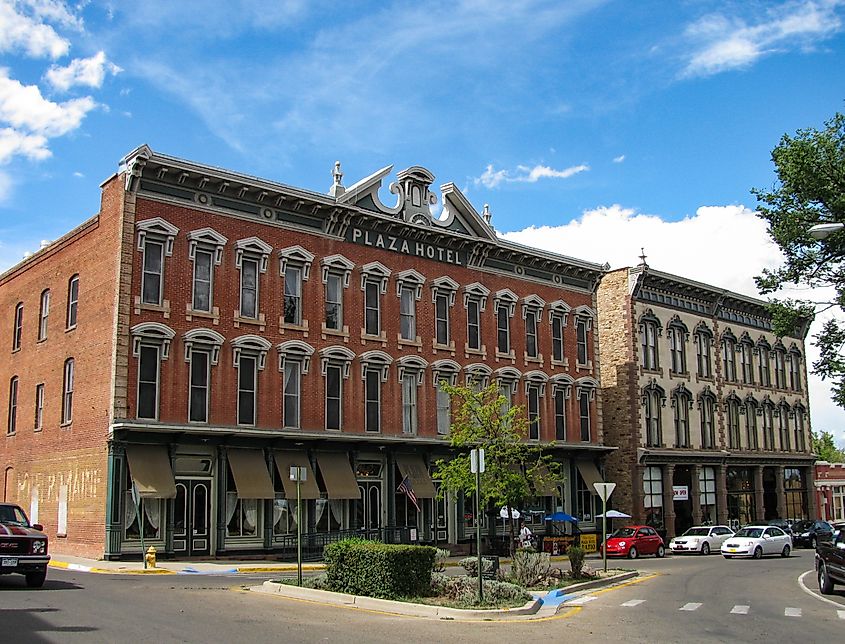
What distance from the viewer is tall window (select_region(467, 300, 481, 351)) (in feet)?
137

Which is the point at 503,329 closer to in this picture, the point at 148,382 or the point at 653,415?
the point at 653,415

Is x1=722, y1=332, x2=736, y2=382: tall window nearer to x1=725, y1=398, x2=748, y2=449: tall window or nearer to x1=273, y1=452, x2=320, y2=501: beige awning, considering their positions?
x1=725, y1=398, x2=748, y2=449: tall window

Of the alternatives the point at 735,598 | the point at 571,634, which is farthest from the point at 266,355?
the point at 571,634

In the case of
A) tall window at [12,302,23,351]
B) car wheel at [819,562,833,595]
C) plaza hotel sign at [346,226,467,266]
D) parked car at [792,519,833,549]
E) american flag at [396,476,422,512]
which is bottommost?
parked car at [792,519,833,549]

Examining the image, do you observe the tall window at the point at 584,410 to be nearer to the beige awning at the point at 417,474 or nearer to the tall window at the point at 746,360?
the beige awning at the point at 417,474

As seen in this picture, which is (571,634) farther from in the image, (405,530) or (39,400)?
(39,400)

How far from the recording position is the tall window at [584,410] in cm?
4700

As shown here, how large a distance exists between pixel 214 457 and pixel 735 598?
17978mm

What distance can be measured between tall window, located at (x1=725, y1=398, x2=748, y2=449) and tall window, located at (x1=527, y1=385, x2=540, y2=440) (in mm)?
17478

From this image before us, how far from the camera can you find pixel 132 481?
29.7 meters

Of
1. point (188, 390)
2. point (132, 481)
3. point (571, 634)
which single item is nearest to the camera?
point (571, 634)

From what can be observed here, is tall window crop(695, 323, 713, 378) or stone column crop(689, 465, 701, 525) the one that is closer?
stone column crop(689, 465, 701, 525)

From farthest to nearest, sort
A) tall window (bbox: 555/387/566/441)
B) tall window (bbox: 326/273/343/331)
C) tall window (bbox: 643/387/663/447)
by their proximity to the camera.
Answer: tall window (bbox: 643/387/663/447) < tall window (bbox: 555/387/566/441) < tall window (bbox: 326/273/343/331)

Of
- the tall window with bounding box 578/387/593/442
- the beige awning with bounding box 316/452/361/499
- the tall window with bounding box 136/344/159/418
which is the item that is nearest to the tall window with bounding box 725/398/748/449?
the tall window with bounding box 578/387/593/442
